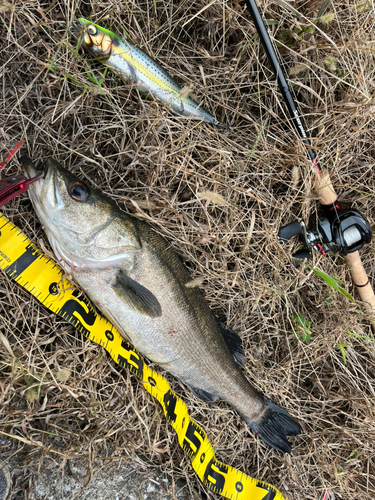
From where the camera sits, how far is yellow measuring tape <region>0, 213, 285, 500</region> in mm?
2332

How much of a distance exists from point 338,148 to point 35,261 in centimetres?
248

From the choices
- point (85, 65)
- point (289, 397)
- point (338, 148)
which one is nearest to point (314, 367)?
point (289, 397)

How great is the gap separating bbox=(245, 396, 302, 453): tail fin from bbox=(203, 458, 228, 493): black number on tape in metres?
0.40

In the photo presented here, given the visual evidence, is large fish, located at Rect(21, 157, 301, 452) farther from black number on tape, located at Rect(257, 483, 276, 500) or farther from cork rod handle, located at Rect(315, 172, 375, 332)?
cork rod handle, located at Rect(315, 172, 375, 332)

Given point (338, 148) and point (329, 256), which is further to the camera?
point (329, 256)

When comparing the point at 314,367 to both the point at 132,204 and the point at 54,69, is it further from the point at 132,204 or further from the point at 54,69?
the point at 54,69

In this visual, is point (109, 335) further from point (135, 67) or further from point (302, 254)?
point (135, 67)

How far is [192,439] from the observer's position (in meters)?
2.75

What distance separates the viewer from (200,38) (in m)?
2.79

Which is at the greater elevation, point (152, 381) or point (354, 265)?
point (152, 381)

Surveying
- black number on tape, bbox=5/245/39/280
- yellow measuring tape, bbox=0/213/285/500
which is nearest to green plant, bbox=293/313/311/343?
yellow measuring tape, bbox=0/213/285/500

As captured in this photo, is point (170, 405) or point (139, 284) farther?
point (170, 405)

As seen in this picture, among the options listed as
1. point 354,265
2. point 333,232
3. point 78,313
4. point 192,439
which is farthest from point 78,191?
point 354,265

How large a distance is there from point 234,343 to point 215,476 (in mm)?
→ 1084
